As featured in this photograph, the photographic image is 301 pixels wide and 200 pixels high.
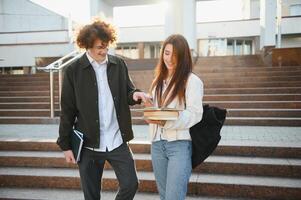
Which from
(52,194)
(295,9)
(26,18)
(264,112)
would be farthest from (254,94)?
(26,18)

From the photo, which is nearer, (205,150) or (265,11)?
(205,150)

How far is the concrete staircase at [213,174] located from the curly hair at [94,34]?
7.34 feet

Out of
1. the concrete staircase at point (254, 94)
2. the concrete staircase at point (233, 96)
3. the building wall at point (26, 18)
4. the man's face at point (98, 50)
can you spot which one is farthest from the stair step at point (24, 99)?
the building wall at point (26, 18)

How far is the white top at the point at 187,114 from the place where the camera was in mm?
2439

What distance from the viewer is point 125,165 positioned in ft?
9.02

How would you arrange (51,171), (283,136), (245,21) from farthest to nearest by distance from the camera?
(245,21) → (283,136) → (51,171)

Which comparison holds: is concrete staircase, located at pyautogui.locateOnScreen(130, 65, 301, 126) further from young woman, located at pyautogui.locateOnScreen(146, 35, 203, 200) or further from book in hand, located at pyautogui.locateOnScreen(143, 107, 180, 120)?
Answer: book in hand, located at pyautogui.locateOnScreen(143, 107, 180, 120)

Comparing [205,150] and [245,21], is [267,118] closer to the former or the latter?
[205,150]

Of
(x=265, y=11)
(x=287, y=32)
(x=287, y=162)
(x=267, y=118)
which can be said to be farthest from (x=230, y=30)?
(x=287, y=162)

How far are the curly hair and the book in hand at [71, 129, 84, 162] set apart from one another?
671 mm

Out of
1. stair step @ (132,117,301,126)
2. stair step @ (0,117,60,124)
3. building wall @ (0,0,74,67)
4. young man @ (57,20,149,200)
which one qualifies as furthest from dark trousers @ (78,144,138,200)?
building wall @ (0,0,74,67)

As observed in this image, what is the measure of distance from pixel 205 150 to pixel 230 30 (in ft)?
79.9

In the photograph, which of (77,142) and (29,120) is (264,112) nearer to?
(29,120)

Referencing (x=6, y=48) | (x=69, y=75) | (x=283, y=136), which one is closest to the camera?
(x=69, y=75)
